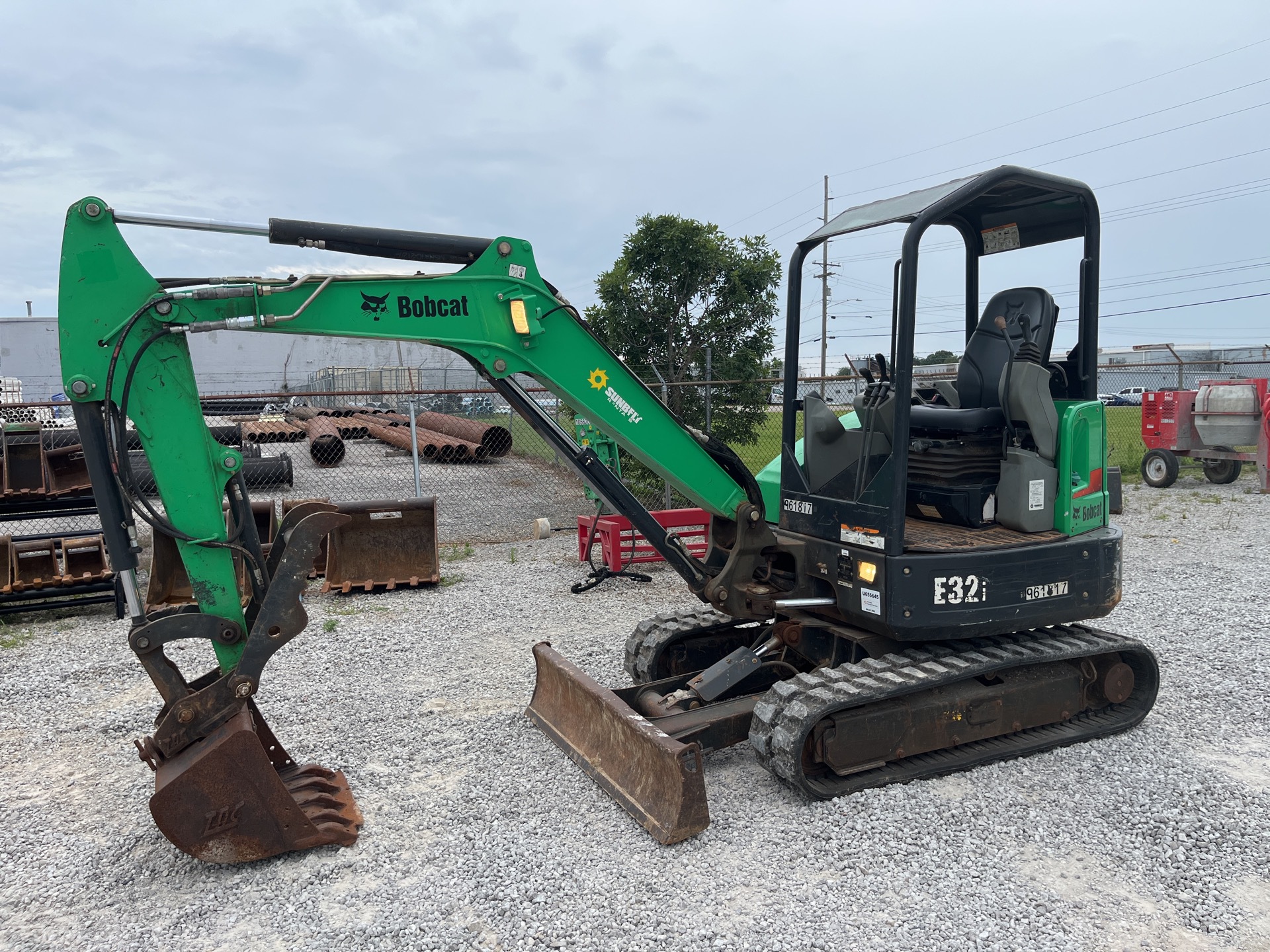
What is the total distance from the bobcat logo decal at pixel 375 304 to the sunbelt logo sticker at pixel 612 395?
100cm

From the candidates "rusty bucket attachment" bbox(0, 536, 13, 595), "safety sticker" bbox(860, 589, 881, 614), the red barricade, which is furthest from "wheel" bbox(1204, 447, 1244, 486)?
"rusty bucket attachment" bbox(0, 536, 13, 595)

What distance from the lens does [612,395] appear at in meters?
4.39

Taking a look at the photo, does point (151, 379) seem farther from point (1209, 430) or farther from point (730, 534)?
point (1209, 430)

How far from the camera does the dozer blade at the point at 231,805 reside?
3.56 meters

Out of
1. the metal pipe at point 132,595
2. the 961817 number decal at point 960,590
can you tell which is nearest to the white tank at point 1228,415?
the 961817 number decal at point 960,590

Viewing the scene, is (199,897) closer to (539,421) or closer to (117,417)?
(117,417)

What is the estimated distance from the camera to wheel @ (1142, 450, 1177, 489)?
1466cm

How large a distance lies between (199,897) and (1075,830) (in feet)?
12.2

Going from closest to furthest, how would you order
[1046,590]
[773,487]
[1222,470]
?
1. [1046,590]
2. [773,487]
3. [1222,470]

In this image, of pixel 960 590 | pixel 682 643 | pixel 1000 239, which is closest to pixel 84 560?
pixel 682 643

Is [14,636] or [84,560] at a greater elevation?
[84,560]

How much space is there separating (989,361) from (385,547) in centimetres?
603

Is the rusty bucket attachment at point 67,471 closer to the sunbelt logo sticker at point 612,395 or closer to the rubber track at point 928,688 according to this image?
the sunbelt logo sticker at point 612,395

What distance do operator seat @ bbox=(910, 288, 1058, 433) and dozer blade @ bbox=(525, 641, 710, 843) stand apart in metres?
2.15
